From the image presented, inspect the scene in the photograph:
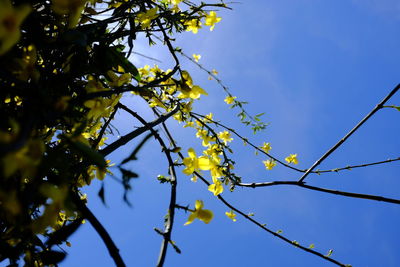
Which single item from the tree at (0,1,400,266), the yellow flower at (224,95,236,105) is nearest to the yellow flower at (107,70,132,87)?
the tree at (0,1,400,266)

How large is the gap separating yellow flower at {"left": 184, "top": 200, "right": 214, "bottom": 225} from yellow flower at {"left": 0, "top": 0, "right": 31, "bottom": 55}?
497 mm

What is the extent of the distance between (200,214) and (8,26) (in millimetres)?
532

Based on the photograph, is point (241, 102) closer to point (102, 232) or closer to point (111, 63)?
point (111, 63)

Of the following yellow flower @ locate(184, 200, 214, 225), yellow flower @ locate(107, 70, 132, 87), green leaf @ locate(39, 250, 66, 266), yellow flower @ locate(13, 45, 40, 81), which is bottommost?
green leaf @ locate(39, 250, 66, 266)

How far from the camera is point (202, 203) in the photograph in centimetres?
78

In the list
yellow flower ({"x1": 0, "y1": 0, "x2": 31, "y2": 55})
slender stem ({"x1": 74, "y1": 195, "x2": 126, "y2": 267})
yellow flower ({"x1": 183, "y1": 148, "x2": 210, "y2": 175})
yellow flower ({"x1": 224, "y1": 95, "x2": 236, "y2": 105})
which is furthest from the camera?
yellow flower ({"x1": 224, "y1": 95, "x2": 236, "y2": 105})

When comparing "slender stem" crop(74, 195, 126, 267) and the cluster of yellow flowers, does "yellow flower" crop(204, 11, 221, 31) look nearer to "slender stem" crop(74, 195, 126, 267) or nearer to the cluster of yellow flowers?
the cluster of yellow flowers

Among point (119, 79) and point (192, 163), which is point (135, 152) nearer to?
point (192, 163)

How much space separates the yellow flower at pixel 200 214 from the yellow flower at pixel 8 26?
1.63 ft

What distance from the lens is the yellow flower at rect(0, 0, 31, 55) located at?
45 centimetres

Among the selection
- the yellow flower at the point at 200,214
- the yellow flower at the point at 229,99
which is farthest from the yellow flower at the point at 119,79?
the yellow flower at the point at 229,99

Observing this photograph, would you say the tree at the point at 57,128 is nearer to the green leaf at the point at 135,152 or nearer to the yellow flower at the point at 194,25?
the green leaf at the point at 135,152

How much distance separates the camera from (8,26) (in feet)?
1.49

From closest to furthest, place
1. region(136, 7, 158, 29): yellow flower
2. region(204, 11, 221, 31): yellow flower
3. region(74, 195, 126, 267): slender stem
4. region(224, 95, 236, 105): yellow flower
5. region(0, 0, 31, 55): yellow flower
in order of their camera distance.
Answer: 1. region(0, 0, 31, 55): yellow flower
2. region(74, 195, 126, 267): slender stem
3. region(136, 7, 158, 29): yellow flower
4. region(204, 11, 221, 31): yellow flower
5. region(224, 95, 236, 105): yellow flower
